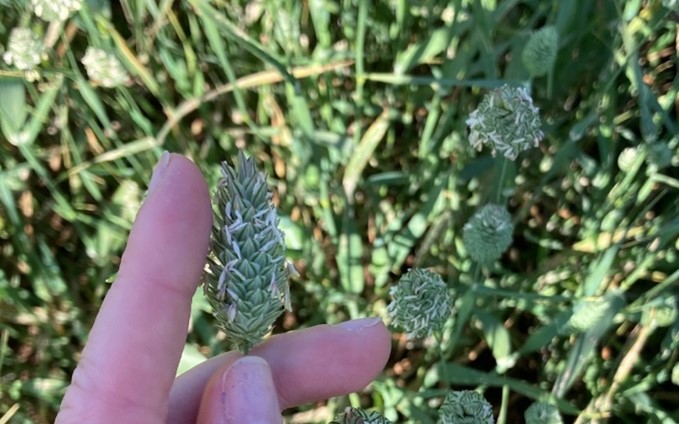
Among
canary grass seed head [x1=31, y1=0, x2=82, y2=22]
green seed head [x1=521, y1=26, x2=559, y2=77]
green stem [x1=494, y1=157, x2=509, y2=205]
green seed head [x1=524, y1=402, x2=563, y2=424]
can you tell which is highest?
canary grass seed head [x1=31, y1=0, x2=82, y2=22]

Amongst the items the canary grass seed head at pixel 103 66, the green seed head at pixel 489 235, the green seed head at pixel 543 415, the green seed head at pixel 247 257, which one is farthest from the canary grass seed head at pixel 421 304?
the canary grass seed head at pixel 103 66

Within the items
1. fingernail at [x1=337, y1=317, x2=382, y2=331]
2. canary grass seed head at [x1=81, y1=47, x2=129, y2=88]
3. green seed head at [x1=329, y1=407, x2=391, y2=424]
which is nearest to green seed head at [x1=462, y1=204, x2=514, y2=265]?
fingernail at [x1=337, y1=317, x2=382, y2=331]

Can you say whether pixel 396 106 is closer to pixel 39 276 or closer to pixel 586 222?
pixel 586 222

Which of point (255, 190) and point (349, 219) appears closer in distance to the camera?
point (255, 190)

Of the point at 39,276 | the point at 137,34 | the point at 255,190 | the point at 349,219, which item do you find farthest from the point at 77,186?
the point at 255,190

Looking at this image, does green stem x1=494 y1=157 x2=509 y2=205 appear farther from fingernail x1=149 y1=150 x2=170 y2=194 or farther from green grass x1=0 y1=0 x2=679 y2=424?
fingernail x1=149 y1=150 x2=170 y2=194

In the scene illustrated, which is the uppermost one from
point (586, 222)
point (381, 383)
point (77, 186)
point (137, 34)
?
point (137, 34)

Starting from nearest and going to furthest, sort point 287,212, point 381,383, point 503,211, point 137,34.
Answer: point 503,211
point 381,383
point 137,34
point 287,212
